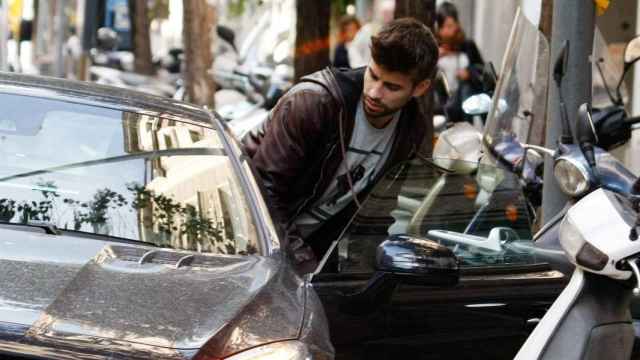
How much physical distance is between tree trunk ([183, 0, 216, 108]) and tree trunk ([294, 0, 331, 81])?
6541 millimetres

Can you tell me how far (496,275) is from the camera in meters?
4.85

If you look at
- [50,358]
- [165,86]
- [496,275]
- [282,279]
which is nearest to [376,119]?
[496,275]

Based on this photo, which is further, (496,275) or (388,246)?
(496,275)

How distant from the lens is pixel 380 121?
5680 millimetres

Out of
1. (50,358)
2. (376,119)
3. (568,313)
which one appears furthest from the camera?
(376,119)

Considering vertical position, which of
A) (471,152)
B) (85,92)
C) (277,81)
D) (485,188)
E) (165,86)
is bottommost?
(165,86)

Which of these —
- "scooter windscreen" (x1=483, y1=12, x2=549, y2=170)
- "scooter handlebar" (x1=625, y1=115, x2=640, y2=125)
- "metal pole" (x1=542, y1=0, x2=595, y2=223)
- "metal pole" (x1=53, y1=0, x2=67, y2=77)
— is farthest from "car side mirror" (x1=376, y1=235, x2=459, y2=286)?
"metal pole" (x1=53, y1=0, x2=67, y2=77)

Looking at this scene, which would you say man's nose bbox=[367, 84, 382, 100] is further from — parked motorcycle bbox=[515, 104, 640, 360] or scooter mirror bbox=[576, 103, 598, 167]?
parked motorcycle bbox=[515, 104, 640, 360]

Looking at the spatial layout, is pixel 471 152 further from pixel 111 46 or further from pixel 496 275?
pixel 111 46

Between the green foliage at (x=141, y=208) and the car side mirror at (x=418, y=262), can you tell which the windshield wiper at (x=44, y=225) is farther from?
the car side mirror at (x=418, y=262)

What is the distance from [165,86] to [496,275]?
1907cm

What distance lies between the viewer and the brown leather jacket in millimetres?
5430

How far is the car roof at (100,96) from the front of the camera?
5.02 metres

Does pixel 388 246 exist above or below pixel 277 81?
above
